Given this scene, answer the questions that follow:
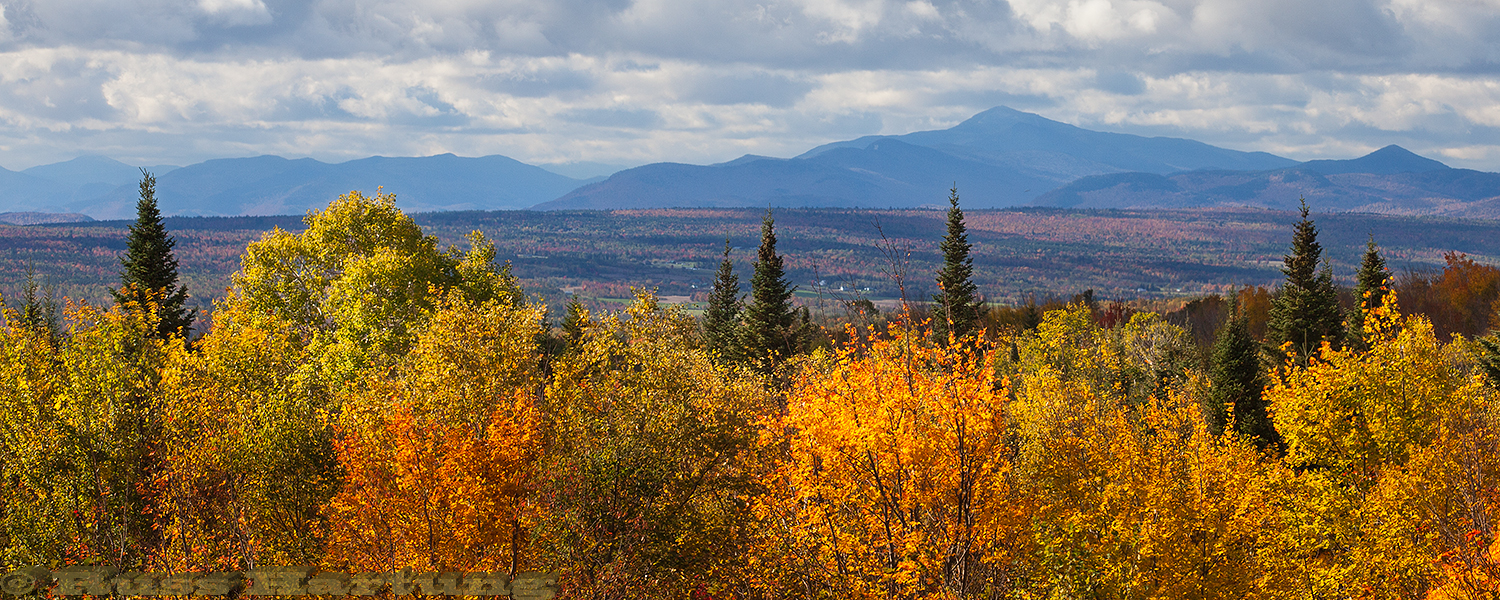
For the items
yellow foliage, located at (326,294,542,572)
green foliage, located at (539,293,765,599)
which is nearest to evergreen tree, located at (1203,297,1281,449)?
green foliage, located at (539,293,765,599)

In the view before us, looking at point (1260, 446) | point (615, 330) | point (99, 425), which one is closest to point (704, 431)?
point (615, 330)

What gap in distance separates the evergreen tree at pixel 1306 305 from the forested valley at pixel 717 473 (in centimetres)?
3053

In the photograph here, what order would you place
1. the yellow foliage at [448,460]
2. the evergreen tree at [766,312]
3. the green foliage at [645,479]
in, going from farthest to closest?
the evergreen tree at [766,312], the green foliage at [645,479], the yellow foliage at [448,460]

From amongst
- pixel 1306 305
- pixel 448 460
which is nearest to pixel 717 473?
pixel 448 460

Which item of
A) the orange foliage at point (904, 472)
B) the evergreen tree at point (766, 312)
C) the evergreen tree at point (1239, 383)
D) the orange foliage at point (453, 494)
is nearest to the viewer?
the orange foliage at point (904, 472)

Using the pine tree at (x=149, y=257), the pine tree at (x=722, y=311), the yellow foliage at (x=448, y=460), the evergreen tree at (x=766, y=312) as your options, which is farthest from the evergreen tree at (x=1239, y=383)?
the pine tree at (x=149, y=257)

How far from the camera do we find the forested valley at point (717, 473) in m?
23.6

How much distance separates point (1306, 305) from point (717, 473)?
190ft

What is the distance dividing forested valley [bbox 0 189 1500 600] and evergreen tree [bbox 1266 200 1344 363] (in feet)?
100

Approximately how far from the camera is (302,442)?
1249 inches

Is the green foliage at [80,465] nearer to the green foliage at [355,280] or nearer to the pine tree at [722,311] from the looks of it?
the green foliage at [355,280]

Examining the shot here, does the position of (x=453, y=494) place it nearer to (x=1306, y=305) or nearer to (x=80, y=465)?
(x=80, y=465)

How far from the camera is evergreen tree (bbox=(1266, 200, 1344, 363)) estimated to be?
73.1 meters

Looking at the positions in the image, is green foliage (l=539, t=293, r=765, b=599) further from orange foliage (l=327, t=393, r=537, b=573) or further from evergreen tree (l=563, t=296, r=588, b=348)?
evergreen tree (l=563, t=296, r=588, b=348)
